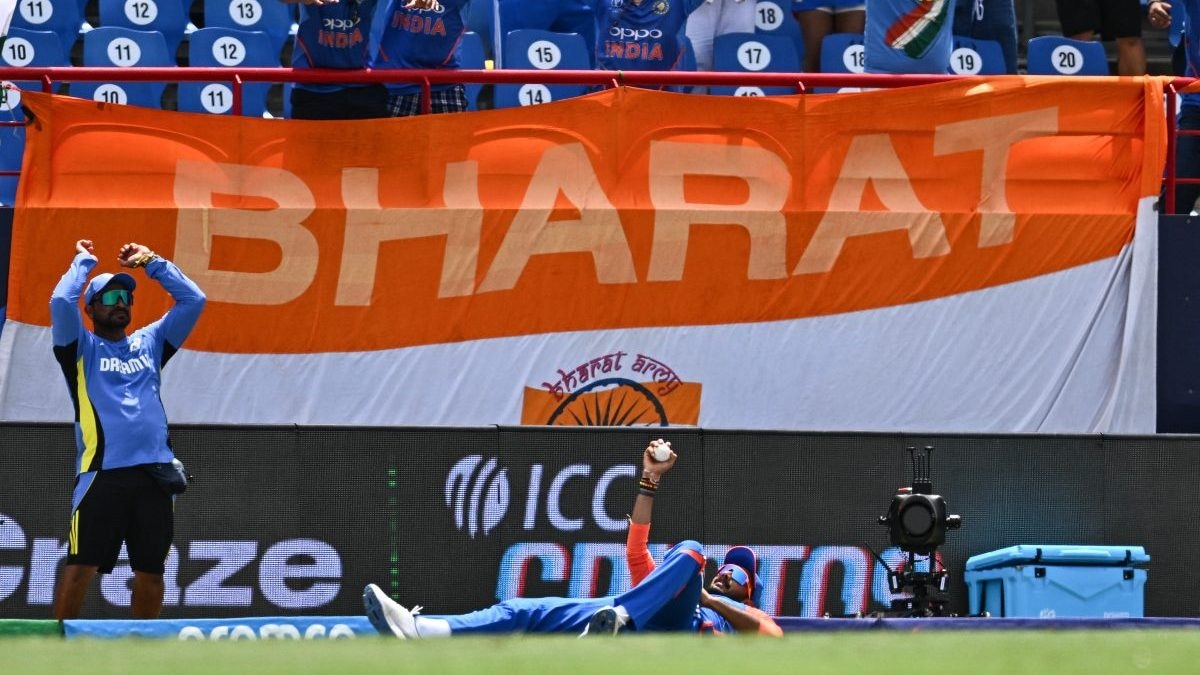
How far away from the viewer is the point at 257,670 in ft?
15.8

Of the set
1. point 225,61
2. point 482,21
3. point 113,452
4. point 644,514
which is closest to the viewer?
point 113,452

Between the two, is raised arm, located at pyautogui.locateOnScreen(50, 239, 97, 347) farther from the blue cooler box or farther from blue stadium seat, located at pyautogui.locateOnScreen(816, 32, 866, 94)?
blue stadium seat, located at pyautogui.locateOnScreen(816, 32, 866, 94)

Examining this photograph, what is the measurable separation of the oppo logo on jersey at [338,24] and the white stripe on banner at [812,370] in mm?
2023

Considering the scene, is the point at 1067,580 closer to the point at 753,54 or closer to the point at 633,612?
the point at 633,612

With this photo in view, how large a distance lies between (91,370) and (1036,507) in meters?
4.87

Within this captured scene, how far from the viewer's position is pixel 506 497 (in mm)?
9867

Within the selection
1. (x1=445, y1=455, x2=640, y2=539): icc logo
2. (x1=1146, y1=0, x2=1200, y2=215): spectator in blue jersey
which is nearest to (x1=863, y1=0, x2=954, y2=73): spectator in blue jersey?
(x1=1146, y1=0, x2=1200, y2=215): spectator in blue jersey

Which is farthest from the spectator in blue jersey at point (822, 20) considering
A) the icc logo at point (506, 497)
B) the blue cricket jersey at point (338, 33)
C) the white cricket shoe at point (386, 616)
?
the white cricket shoe at point (386, 616)

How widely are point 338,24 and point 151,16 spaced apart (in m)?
3.58

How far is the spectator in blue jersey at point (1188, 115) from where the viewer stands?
12328 mm

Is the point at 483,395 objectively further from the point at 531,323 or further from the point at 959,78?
the point at 959,78

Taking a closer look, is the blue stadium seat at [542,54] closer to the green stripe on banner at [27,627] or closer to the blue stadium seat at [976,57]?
the blue stadium seat at [976,57]

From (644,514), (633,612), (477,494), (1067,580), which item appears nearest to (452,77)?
(477,494)

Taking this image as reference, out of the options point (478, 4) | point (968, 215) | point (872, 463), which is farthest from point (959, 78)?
point (478, 4)
